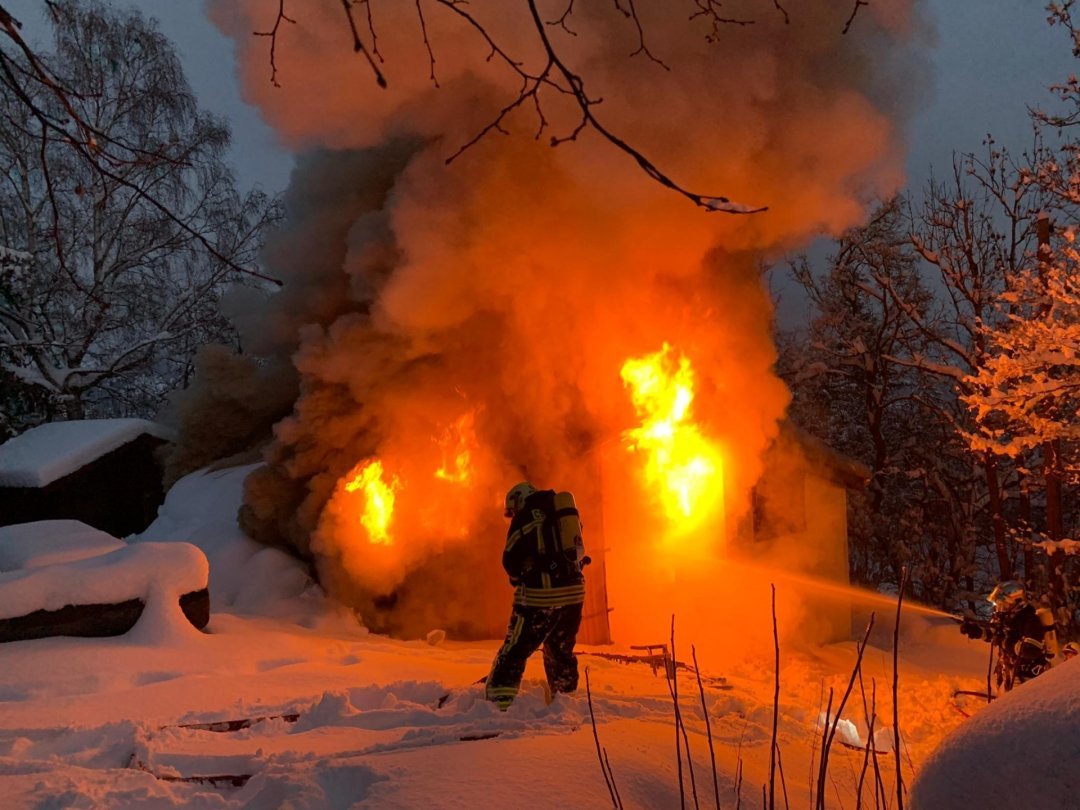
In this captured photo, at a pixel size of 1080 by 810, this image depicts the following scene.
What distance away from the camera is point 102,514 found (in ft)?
53.0

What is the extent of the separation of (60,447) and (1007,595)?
1534cm

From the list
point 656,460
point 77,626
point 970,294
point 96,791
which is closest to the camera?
point 96,791

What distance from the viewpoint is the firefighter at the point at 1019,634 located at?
262 inches

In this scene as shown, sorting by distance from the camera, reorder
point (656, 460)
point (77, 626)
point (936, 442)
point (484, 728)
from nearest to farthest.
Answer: point (484, 728), point (77, 626), point (656, 460), point (936, 442)

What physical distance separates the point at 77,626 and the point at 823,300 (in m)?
20.3

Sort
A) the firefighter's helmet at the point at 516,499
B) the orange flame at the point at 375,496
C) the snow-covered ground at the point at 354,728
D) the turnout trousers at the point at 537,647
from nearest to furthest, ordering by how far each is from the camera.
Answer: the snow-covered ground at the point at 354,728 < the turnout trousers at the point at 537,647 < the firefighter's helmet at the point at 516,499 < the orange flame at the point at 375,496

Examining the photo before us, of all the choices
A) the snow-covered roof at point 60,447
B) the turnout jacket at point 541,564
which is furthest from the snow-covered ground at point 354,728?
the snow-covered roof at point 60,447

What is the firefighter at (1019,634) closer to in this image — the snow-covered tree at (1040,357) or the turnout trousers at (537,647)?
the turnout trousers at (537,647)

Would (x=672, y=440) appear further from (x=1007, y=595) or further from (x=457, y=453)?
(x=1007, y=595)

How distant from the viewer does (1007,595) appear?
23.3 feet

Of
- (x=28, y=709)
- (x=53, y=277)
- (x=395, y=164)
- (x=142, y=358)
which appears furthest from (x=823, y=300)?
(x=28, y=709)

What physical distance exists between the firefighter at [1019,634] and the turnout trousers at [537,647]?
3.32 meters

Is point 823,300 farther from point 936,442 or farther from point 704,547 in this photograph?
point 704,547

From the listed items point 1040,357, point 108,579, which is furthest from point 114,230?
point 1040,357
